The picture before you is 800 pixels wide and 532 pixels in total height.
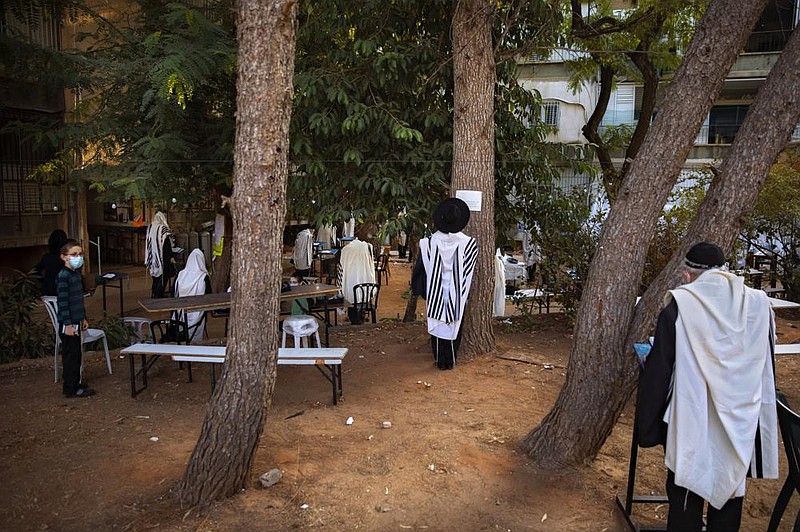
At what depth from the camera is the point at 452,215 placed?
7.23 m

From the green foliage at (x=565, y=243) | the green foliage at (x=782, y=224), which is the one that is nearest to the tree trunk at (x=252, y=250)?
the green foliage at (x=565, y=243)

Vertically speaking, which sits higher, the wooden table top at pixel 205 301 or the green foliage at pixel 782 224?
the green foliage at pixel 782 224

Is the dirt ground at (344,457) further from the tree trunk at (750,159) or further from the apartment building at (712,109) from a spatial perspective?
the apartment building at (712,109)

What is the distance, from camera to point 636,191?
15.1 ft

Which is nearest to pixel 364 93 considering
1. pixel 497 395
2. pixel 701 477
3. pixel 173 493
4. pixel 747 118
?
pixel 497 395

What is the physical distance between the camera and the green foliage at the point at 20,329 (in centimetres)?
810

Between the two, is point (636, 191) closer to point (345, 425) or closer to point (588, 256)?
point (345, 425)

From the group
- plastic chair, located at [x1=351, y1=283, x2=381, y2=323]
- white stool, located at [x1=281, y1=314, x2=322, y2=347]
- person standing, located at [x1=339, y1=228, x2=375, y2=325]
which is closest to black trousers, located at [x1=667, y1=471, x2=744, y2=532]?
white stool, located at [x1=281, y1=314, x2=322, y2=347]

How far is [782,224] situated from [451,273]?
21.1 ft

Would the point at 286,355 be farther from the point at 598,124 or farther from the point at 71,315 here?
the point at 598,124

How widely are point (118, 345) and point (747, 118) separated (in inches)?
302

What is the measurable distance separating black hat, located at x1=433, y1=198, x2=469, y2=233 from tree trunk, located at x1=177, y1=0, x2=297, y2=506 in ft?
10.6

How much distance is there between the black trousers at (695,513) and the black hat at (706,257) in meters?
1.10

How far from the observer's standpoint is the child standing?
645 cm
